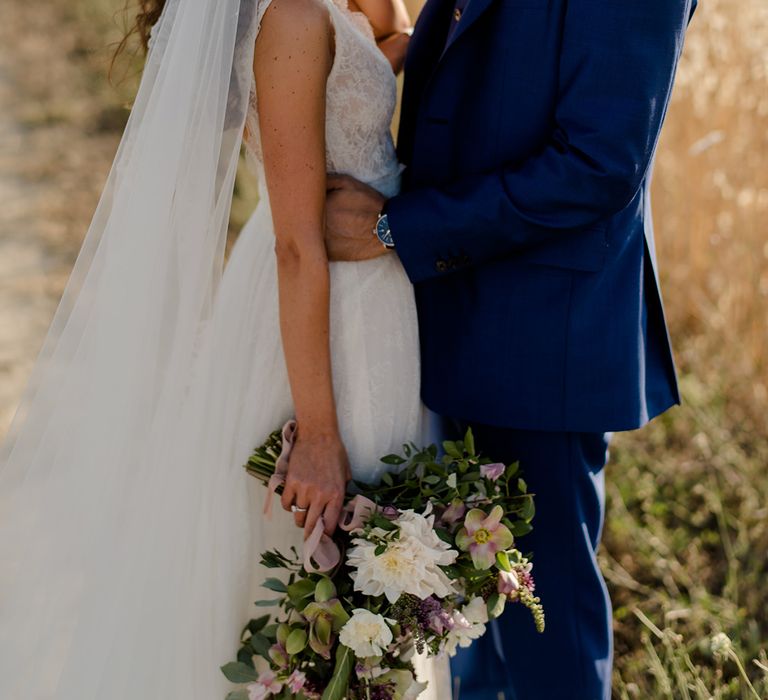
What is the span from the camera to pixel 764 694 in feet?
7.76

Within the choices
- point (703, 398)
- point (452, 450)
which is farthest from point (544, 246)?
point (703, 398)

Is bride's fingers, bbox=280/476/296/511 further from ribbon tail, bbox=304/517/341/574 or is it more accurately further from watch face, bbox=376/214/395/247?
watch face, bbox=376/214/395/247

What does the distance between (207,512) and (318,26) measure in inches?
38.3

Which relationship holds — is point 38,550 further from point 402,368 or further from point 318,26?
point 318,26

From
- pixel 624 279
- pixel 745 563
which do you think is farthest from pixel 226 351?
pixel 745 563

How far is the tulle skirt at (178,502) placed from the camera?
1896 mm

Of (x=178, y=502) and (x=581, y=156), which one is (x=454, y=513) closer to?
(x=178, y=502)

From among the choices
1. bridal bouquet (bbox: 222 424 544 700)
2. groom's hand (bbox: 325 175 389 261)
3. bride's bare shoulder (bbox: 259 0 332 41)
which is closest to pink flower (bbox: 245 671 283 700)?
→ bridal bouquet (bbox: 222 424 544 700)

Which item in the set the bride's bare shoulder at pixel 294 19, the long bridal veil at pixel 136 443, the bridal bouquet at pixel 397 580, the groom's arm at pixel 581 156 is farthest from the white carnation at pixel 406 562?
the bride's bare shoulder at pixel 294 19

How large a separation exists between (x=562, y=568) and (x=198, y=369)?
86 cm

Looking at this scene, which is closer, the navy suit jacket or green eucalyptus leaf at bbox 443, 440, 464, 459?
the navy suit jacket

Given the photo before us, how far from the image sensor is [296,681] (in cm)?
173

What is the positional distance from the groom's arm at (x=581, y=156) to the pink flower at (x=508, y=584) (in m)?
0.58

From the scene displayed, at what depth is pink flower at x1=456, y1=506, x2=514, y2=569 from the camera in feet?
5.59
